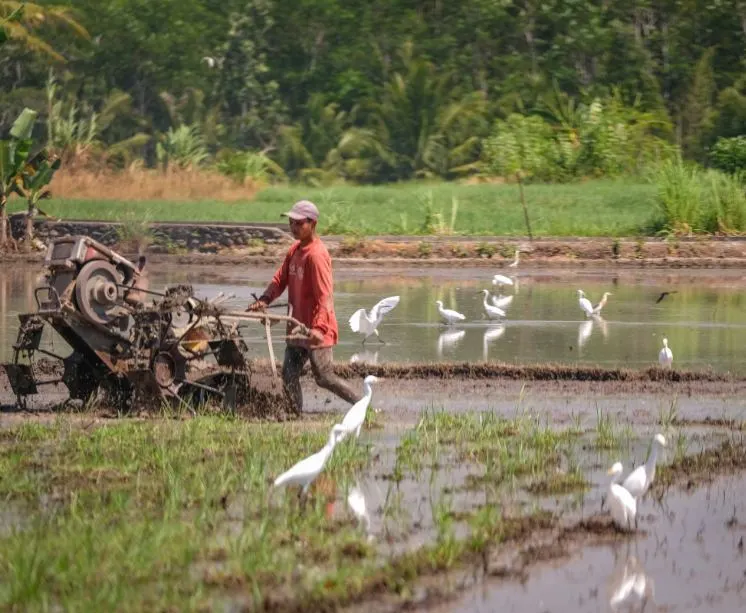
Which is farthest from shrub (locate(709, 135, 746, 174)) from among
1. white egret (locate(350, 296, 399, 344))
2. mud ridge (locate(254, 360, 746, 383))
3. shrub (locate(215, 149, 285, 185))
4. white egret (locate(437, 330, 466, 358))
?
mud ridge (locate(254, 360, 746, 383))

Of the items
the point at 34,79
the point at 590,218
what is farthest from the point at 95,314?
the point at 34,79

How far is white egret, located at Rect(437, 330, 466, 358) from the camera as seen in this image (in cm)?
1641

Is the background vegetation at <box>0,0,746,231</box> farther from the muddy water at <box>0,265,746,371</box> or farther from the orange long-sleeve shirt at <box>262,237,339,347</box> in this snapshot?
the orange long-sleeve shirt at <box>262,237,339,347</box>

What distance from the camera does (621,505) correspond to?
8047mm

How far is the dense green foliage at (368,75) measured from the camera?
43.1 meters

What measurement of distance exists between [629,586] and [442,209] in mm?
23856

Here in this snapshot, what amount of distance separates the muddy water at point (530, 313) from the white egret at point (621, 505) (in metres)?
6.75

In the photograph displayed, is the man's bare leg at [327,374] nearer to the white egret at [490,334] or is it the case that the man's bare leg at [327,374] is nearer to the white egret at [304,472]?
the white egret at [304,472]

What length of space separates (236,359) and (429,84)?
32.3 m

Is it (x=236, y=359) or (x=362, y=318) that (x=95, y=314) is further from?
(x=362, y=318)

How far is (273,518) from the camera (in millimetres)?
7996

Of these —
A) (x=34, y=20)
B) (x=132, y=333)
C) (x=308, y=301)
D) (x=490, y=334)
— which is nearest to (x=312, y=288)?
(x=308, y=301)

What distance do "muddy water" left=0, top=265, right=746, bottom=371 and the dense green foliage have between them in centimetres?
1615

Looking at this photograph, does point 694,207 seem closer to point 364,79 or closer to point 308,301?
point 308,301
